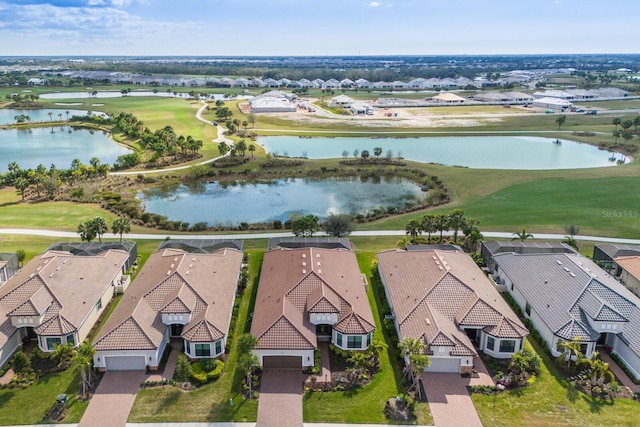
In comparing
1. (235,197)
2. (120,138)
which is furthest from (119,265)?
(120,138)

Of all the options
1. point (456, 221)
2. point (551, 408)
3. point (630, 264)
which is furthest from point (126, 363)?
point (630, 264)

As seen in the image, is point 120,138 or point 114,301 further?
point 120,138

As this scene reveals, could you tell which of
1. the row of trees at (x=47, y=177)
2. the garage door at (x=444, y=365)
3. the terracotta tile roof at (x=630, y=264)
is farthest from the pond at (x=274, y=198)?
the garage door at (x=444, y=365)

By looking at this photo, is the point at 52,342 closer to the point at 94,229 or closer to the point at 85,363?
the point at 85,363

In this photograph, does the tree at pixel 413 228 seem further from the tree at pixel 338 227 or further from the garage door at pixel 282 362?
the garage door at pixel 282 362

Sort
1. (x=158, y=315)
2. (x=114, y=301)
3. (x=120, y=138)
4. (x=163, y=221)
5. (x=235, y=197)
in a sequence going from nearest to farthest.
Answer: (x=158, y=315)
(x=114, y=301)
(x=163, y=221)
(x=235, y=197)
(x=120, y=138)

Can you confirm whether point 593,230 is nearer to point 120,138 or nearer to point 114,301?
point 114,301
